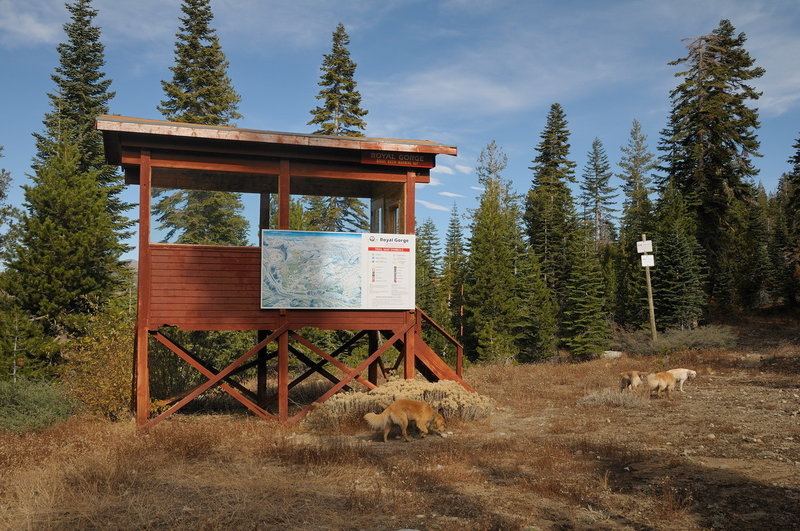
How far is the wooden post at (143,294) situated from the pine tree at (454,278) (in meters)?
26.5

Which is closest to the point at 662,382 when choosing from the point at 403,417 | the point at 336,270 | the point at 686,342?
the point at 403,417

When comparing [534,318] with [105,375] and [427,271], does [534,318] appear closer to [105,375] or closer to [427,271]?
[427,271]

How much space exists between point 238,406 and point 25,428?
5174mm

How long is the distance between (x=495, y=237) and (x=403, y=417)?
27653 millimetres

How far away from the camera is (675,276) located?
34469 millimetres

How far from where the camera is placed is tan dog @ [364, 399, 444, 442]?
37.5 ft

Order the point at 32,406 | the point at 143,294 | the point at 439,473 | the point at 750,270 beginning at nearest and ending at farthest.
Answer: the point at 439,473
the point at 143,294
the point at 32,406
the point at 750,270

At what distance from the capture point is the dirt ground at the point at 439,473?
667 cm

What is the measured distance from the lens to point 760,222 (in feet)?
174

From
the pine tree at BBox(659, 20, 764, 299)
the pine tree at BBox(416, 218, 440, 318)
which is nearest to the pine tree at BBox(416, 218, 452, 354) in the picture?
the pine tree at BBox(416, 218, 440, 318)

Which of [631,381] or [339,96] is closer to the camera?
[631,381]

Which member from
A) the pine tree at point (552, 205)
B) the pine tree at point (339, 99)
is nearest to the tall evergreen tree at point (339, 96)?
the pine tree at point (339, 99)

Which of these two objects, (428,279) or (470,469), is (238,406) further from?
(428,279)

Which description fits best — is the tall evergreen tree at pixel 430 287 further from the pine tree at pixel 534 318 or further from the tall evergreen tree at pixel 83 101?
the tall evergreen tree at pixel 83 101
